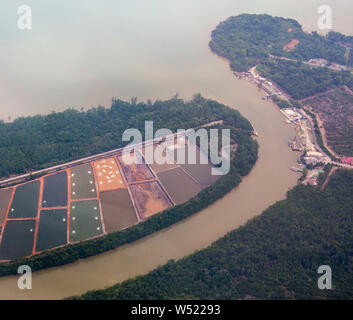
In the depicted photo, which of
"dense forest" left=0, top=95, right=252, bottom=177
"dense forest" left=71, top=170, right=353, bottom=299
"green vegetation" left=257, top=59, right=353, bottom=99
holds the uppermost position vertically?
"green vegetation" left=257, top=59, right=353, bottom=99

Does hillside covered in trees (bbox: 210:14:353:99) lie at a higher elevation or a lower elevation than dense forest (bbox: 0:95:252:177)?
higher

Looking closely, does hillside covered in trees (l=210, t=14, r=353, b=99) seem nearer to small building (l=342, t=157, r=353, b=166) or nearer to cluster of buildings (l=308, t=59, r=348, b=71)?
cluster of buildings (l=308, t=59, r=348, b=71)

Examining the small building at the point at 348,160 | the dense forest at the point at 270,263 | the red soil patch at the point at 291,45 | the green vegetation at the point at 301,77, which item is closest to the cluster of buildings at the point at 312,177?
the small building at the point at 348,160

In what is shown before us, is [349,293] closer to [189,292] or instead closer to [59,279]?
[189,292]

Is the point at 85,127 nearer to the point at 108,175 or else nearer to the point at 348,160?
the point at 108,175

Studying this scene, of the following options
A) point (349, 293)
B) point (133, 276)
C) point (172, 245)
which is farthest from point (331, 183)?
point (133, 276)

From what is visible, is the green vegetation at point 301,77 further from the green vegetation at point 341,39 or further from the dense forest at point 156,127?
the dense forest at point 156,127

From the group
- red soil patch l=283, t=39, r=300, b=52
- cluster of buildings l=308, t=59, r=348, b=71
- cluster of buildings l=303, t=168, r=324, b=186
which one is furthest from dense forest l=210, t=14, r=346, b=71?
cluster of buildings l=303, t=168, r=324, b=186
